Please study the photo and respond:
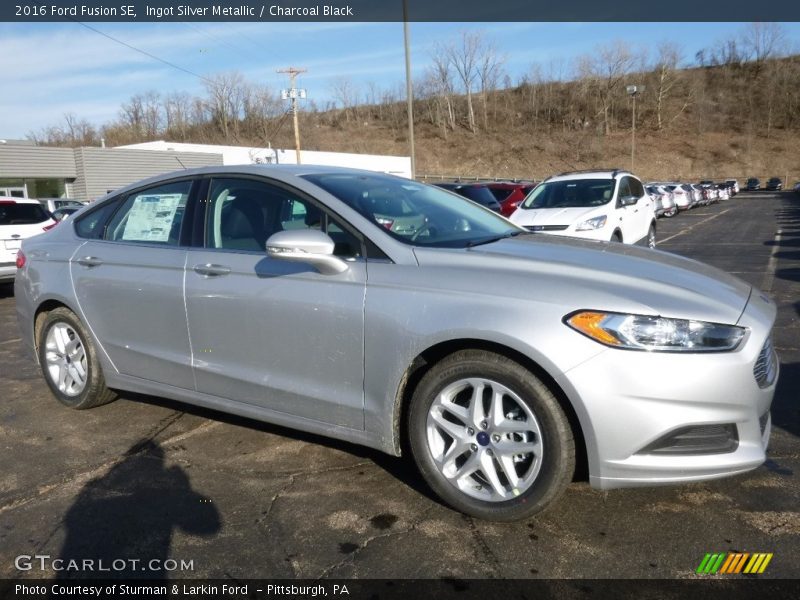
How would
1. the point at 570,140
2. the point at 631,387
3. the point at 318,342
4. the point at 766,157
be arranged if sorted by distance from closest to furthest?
the point at 631,387, the point at 318,342, the point at 766,157, the point at 570,140

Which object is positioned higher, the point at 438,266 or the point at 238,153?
the point at 238,153

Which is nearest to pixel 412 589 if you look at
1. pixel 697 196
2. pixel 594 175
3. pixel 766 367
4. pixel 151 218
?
pixel 766 367

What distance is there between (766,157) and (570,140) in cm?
2225

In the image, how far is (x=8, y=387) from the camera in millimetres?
5223

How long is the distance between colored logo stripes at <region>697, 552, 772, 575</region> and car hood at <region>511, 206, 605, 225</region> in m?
7.77

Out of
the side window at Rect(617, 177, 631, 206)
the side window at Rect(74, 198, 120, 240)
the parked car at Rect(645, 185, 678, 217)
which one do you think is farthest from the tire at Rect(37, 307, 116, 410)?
the parked car at Rect(645, 185, 678, 217)

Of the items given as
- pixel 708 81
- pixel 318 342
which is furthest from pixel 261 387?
pixel 708 81

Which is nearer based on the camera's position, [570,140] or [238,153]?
[238,153]

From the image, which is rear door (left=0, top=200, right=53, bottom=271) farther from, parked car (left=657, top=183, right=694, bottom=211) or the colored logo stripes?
parked car (left=657, top=183, right=694, bottom=211)

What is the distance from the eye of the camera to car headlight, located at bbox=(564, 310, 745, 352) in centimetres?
259

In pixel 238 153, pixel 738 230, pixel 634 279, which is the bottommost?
pixel 738 230

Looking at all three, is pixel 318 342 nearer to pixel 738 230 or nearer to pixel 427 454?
pixel 427 454

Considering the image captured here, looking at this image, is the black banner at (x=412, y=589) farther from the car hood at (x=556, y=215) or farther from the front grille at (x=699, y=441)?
the car hood at (x=556, y=215)

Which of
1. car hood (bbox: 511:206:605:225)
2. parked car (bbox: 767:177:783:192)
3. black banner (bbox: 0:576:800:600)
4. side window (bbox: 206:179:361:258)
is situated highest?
side window (bbox: 206:179:361:258)
